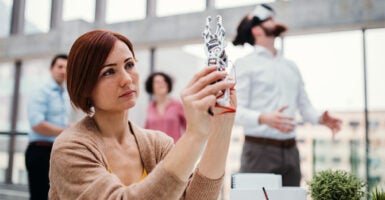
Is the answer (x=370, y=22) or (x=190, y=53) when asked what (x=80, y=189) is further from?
(x=190, y=53)

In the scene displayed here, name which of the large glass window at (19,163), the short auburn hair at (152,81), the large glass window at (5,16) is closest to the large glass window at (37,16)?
the large glass window at (5,16)

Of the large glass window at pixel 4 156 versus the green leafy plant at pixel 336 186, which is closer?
the green leafy plant at pixel 336 186

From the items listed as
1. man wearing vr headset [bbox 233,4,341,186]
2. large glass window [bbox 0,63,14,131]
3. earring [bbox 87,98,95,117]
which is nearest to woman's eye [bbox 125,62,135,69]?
earring [bbox 87,98,95,117]

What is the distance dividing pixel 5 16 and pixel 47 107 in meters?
4.99

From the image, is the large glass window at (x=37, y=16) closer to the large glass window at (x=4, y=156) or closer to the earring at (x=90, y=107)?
the large glass window at (x=4, y=156)

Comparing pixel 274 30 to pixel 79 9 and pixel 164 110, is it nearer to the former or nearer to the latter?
pixel 164 110

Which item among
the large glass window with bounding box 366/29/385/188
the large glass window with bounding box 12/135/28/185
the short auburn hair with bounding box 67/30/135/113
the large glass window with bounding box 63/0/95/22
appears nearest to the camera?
the short auburn hair with bounding box 67/30/135/113

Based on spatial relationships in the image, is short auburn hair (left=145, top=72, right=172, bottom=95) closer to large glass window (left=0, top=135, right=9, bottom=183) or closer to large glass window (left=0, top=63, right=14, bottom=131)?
large glass window (left=0, top=135, right=9, bottom=183)

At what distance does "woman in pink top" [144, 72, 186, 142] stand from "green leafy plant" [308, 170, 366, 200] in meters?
2.38

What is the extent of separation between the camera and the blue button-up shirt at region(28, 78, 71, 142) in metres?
3.03

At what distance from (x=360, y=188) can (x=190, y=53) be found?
4.49m

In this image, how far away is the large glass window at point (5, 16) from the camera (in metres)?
7.22

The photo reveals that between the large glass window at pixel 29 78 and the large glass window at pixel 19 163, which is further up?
the large glass window at pixel 29 78

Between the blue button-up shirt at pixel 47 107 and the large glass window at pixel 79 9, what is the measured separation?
3.20m
